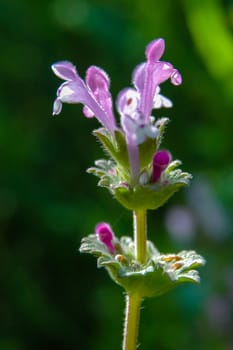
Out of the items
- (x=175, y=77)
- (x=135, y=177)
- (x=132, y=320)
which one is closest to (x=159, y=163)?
(x=135, y=177)

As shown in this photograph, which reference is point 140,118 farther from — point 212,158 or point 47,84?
point 47,84

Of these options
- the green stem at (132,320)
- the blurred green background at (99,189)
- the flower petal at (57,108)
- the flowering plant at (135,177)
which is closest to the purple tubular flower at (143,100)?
the flowering plant at (135,177)

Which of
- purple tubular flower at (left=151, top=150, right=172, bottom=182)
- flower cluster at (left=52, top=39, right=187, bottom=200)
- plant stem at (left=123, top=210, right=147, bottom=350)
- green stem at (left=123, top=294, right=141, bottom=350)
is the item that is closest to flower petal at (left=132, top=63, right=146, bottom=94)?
flower cluster at (left=52, top=39, right=187, bottom=200)

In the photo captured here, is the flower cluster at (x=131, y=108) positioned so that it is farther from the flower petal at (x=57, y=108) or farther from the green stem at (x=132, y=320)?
the green stem at (x=132, y=320)

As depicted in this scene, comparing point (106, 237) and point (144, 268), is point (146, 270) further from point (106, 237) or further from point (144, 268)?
point (106, 237)

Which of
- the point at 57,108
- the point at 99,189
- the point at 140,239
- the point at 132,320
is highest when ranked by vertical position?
the point at 99,189

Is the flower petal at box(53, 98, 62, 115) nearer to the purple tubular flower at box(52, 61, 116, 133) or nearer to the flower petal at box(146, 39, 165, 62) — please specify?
the purple tubular flower at box(52, 61, 116, 133)

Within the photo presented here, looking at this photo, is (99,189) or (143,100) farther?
(99,189)
